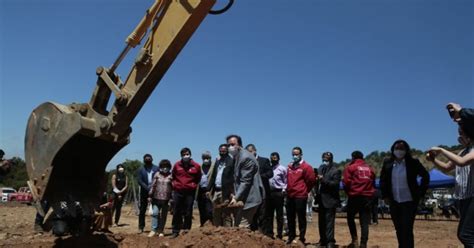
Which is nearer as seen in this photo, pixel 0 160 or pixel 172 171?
pixel 0 160

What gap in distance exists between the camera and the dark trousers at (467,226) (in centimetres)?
491

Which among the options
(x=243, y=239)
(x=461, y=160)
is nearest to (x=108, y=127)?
(x=243, y=239)

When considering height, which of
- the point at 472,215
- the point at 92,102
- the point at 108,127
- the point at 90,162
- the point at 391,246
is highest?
the point at 92,102

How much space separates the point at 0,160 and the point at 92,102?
289 centimetres

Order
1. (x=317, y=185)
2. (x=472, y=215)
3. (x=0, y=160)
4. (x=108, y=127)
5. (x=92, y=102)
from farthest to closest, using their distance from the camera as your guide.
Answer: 1. (x=317, y=185)
2. (x=0, y=160)
3. (x=92, y=102)
4. (x=108, y=127)
5. (x=472, y=215)

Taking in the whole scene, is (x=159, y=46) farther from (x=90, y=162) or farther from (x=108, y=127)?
(x=90, y=162)

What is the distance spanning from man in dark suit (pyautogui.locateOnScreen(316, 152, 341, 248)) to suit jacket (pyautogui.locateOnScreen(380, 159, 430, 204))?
216 cm

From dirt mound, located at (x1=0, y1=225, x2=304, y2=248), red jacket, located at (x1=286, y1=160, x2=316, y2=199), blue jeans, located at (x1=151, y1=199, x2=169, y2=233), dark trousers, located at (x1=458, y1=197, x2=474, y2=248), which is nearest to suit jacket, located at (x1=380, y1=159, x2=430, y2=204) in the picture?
dark trousers, located at (x1=458, y1=197, x2=474, y2=248)

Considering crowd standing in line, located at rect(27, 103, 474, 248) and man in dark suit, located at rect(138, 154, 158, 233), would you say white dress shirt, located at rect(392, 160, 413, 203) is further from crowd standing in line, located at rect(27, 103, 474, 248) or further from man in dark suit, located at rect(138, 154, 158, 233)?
man in dark suit, located at rect(138, 154, 158, 233)

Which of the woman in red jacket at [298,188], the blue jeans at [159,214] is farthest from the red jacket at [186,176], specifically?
the woman in red jacket at [298,188]

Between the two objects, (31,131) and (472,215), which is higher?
(31,131)

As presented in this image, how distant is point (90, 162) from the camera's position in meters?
6.61

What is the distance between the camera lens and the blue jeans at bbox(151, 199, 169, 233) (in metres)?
10.4

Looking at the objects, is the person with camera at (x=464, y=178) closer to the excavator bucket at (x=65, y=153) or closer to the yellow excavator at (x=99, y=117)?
the yellow excavator at (x=99, y=117)
